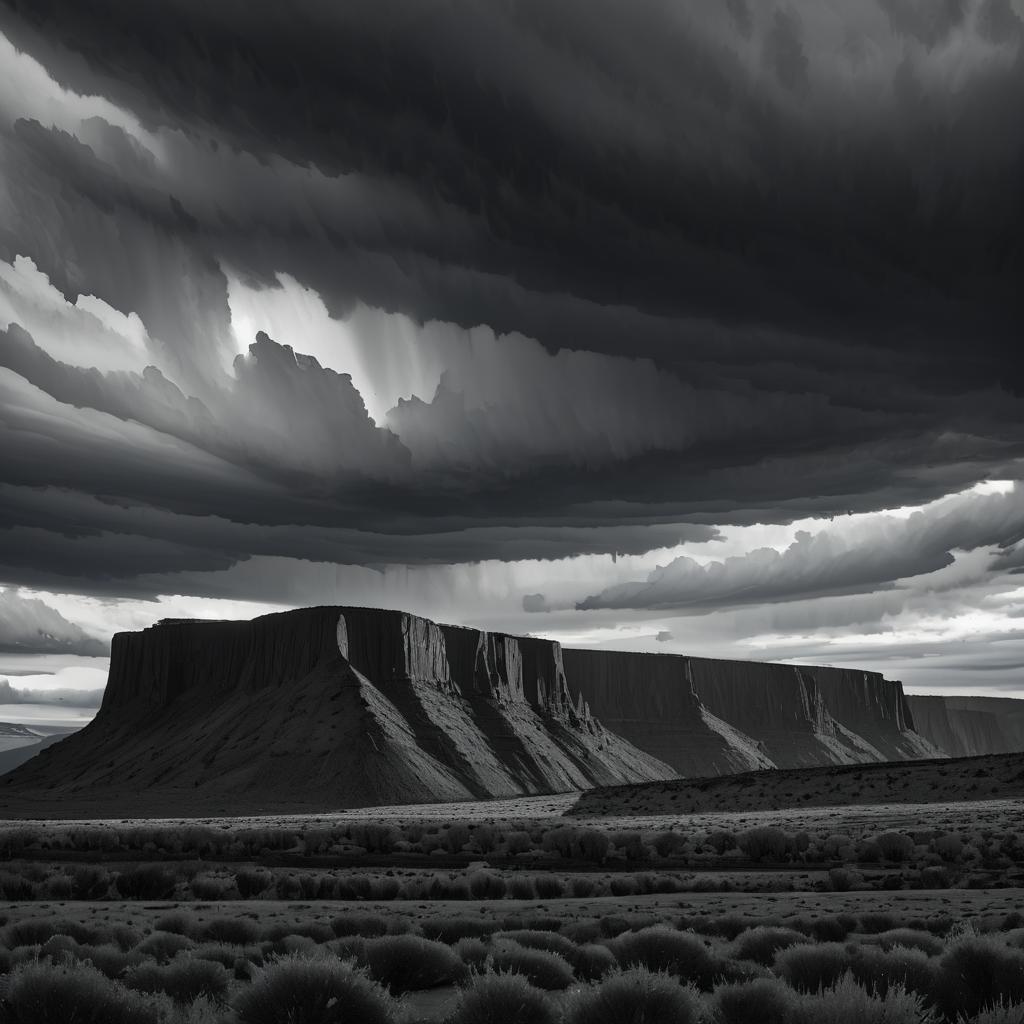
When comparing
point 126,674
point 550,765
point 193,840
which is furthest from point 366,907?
point 126,674

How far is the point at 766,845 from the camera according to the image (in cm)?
4266

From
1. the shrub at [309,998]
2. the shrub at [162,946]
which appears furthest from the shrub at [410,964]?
the shrub at [309,998]

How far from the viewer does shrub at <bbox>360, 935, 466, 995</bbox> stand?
15406mm

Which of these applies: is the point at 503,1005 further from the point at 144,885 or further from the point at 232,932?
the point at 144,885

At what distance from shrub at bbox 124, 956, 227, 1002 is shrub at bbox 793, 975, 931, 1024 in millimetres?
6939

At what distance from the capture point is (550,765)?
14125cm

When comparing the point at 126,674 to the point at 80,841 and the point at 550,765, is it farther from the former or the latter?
the point at 80,841

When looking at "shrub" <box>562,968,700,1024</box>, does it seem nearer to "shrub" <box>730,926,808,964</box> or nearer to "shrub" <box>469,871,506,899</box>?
"shrub" <box>730,926,808,964</box>

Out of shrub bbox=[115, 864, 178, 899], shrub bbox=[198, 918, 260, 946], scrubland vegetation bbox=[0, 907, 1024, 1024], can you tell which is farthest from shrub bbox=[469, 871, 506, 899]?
shrub bbox=[198, 918, 260, 946]

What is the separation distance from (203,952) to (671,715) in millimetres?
179131

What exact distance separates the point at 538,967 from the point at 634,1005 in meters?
3.79

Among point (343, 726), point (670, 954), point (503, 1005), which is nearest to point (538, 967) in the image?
point (670, 954)

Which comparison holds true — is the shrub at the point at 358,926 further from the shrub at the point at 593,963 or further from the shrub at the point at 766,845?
the shrub at the point at 766,845

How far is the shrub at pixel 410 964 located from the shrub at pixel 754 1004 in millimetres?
4907
